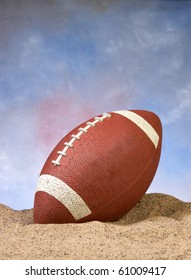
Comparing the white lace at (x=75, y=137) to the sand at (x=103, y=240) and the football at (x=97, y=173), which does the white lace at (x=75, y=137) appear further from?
the sand at (x=103, y=240)

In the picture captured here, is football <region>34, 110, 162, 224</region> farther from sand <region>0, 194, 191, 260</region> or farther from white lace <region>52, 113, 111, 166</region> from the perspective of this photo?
sand <region>0, 194, 191, 260</region>

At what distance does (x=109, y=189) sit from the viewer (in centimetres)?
386

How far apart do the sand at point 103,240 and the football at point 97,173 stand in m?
0.13

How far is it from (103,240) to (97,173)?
533 millimetres

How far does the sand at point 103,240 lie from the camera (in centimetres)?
325

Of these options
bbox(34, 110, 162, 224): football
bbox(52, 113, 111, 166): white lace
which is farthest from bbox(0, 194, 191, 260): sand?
bbox(52, 113, 111, 166): white lace

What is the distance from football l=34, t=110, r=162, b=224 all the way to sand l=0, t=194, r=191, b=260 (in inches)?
5.2

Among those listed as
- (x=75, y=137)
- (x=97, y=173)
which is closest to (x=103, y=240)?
(x=97, y=173)

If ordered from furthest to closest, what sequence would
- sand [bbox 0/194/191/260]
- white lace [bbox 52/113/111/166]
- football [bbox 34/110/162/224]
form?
1. white lace [bbox 52/113/111/166]
2. football [bbox 34/110/162/224]
3. sand [bbox 0/194/191/260]

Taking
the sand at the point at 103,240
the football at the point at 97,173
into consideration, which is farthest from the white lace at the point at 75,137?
the sand at the point at 103,240

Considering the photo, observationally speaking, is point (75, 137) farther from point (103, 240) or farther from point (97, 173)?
point (103, 240)

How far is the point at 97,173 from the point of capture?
3.85m

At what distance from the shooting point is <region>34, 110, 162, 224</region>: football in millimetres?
3832
